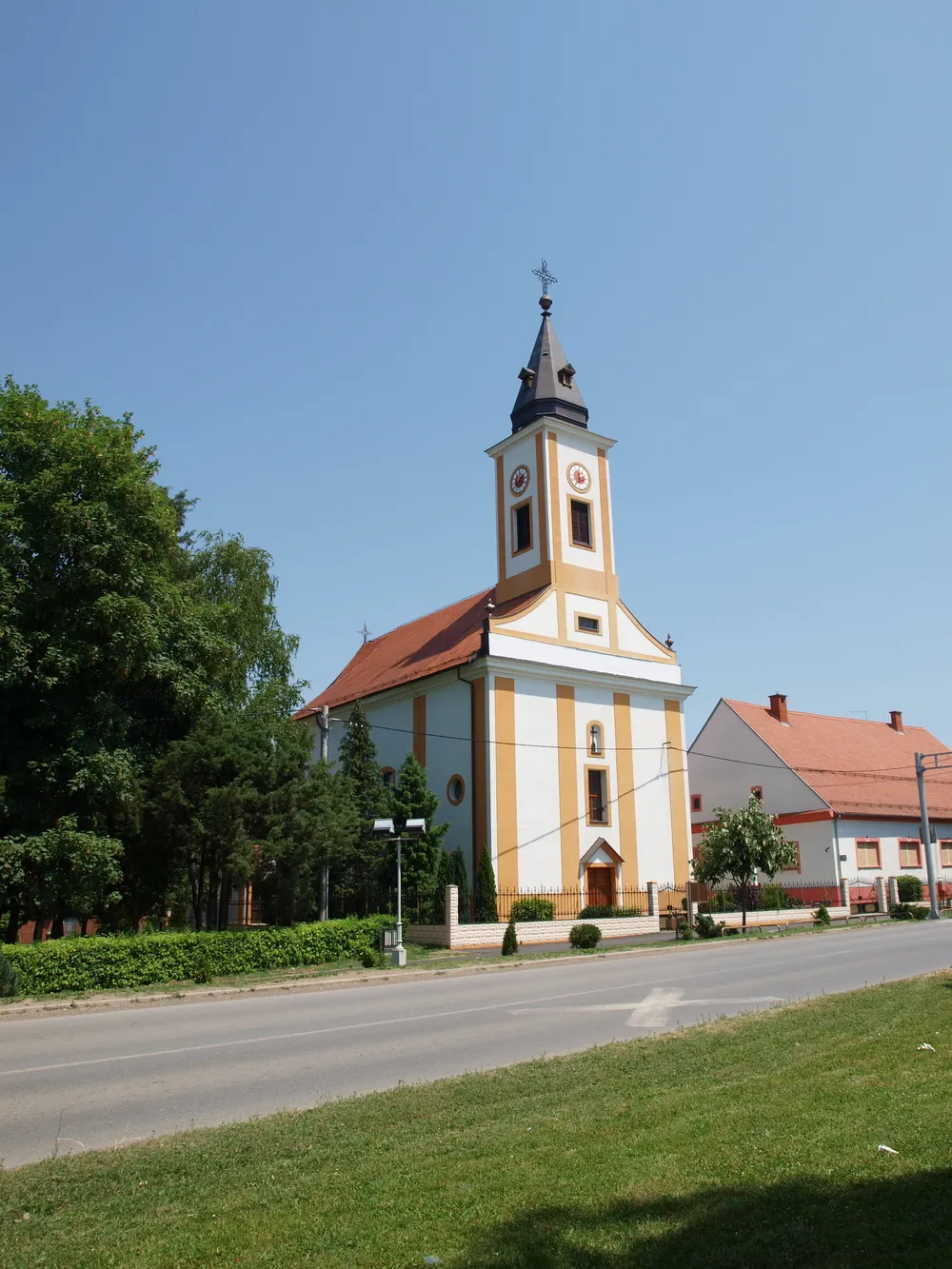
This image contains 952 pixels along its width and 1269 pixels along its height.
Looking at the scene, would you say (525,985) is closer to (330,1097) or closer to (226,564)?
(330,1097)

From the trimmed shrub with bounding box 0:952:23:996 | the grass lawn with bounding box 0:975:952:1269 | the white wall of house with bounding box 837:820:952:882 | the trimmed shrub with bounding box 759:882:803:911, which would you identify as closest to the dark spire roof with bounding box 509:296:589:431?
the trimmed shrub with bounding box 759:882:803:911

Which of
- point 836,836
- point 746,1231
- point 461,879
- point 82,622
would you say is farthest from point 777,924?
point 746,1231

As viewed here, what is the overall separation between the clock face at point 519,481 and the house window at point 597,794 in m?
10.8

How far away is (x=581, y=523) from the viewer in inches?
1481

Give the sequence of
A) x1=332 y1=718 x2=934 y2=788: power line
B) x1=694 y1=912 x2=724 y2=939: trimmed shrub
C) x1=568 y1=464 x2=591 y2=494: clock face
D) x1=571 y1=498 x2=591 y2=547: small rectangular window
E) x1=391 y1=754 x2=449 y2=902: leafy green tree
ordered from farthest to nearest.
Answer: x1=568 y1=464 x2=591 y2=494: clock face < x1=571 y1=498 x2=591 y2=547: small rectangular window < x1=332 y1=718 x2=934 y2=788: power line < x1=391 y1=754 x2=449 y2=902: leafy green tree < x1=694 y1=912 x2=724 y2=939: trimmed shrub

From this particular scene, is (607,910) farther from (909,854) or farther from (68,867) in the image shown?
(909,854)

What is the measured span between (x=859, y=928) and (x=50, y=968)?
23949 mm

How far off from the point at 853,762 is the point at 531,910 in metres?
24.8

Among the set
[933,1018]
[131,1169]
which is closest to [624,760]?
[933,1018]

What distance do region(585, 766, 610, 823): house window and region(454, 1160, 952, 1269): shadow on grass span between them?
29958 millimetres

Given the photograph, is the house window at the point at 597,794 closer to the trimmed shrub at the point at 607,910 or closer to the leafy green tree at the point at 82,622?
the trimmed shrub at the point at 607,910

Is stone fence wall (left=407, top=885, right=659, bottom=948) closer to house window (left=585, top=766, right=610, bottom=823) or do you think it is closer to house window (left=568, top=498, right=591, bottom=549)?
house window (left=585, top=766, right=610, bottom=823)

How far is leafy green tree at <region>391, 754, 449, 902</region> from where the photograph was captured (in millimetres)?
29312

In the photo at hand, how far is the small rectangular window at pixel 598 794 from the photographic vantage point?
34875mm
